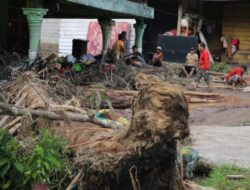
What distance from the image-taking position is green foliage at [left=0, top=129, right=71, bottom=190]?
178 inches

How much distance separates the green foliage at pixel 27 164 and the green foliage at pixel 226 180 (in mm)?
2330

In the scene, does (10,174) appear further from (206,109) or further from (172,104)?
(206,109)

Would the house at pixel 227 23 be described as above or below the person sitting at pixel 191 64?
above

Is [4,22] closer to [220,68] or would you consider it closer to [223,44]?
[220,68]

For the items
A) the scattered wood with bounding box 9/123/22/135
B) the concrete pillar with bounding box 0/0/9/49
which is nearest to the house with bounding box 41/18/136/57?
the concrete pillar with bounding box 0/0/9/49

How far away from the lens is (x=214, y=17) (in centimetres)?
2820

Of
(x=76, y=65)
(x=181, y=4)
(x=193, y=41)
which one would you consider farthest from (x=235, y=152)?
(x=181, y=4)

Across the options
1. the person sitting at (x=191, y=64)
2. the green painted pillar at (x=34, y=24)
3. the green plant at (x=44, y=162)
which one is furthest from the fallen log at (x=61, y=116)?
the person sitting at (x=191, y=64)

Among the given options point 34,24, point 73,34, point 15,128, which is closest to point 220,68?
point 73,34

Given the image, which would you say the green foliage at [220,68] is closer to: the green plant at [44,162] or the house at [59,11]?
the house at [59,11]

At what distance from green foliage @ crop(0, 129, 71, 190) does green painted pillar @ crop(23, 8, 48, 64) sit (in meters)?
7.24

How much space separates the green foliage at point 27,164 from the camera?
4.53 metres

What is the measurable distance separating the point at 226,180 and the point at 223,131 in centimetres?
398

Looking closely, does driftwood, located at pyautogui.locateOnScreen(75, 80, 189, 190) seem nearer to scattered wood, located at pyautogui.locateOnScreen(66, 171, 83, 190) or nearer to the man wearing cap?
scattered wood, located at pyautogui.locateOnScreen(66, 171, 83, 190)
